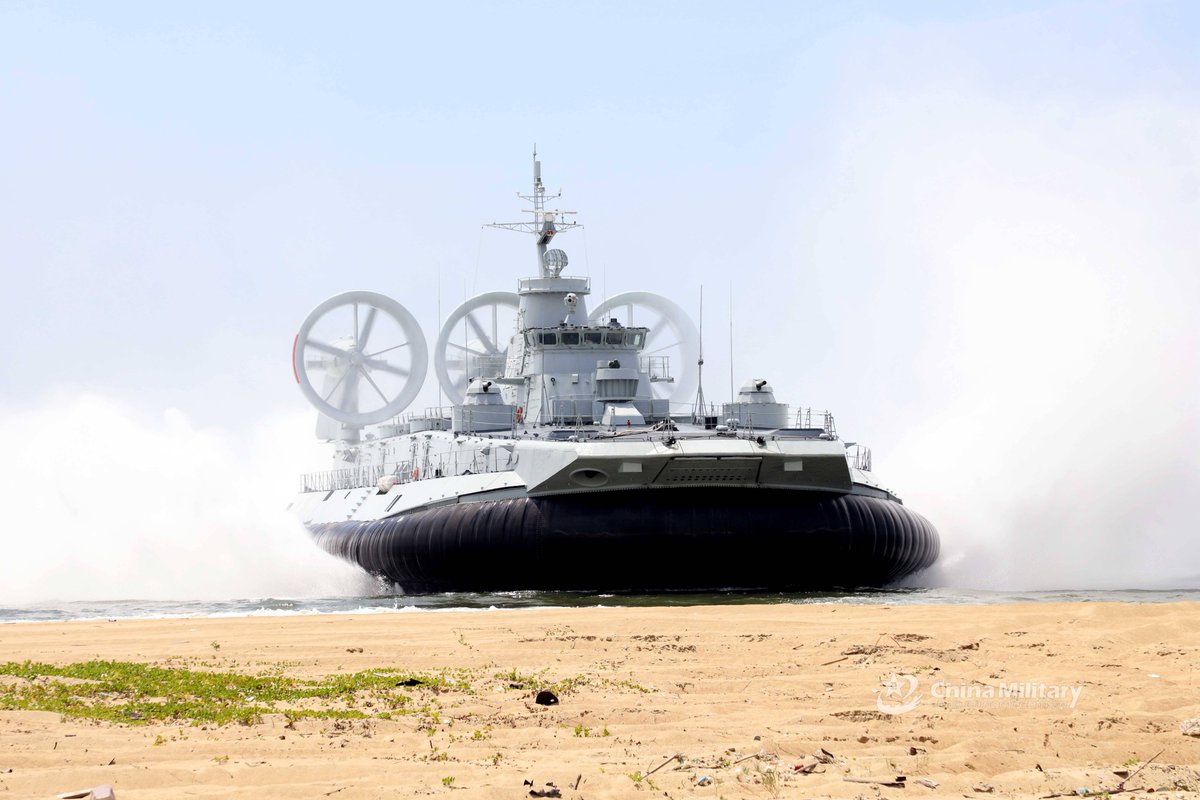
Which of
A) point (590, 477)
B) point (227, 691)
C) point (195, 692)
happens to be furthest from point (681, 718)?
point (590, 477)

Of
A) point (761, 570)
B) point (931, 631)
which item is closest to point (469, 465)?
point (761, 570)

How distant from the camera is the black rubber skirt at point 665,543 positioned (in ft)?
57.7

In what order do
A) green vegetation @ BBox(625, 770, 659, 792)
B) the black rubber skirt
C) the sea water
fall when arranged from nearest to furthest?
green vegetation @ BBox(625, 770, 659, 792) < the sea water < the black rubber skirt

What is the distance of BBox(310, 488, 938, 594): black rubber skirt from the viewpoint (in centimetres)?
1758

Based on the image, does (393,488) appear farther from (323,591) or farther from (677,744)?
(677,744)

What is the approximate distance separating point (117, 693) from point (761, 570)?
11.7m

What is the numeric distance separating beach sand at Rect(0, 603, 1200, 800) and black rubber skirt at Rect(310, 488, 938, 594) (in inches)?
291

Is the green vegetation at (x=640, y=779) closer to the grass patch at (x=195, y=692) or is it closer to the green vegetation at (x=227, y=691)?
the green vegetation at (x=227, y=691)

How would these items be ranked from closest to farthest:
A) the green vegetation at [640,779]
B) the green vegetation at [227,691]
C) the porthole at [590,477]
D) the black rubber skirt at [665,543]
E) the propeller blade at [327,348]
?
the green vegetation at [640,779] < the green vegetation at [227,691] < the black rubber skirt at [665,543] < the porthole at [590,477] < the propeller blade at [327,348]

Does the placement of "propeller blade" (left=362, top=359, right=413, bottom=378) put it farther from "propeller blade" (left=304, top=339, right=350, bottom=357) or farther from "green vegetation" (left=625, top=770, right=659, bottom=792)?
"green vegetation" (left=625, top=770, right=659, bottom=792)

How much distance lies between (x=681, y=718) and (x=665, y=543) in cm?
1129

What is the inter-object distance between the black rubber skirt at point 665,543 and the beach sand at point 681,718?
24.2 feet

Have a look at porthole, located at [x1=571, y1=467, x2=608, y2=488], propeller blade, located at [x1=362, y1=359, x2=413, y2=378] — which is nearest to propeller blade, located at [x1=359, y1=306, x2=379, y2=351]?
propeller blade, located at [x1=362, y1=359, x2=413, y2=378]

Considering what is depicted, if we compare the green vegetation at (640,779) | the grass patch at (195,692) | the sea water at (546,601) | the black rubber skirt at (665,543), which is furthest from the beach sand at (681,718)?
the black rubber skirt at (665,543)
